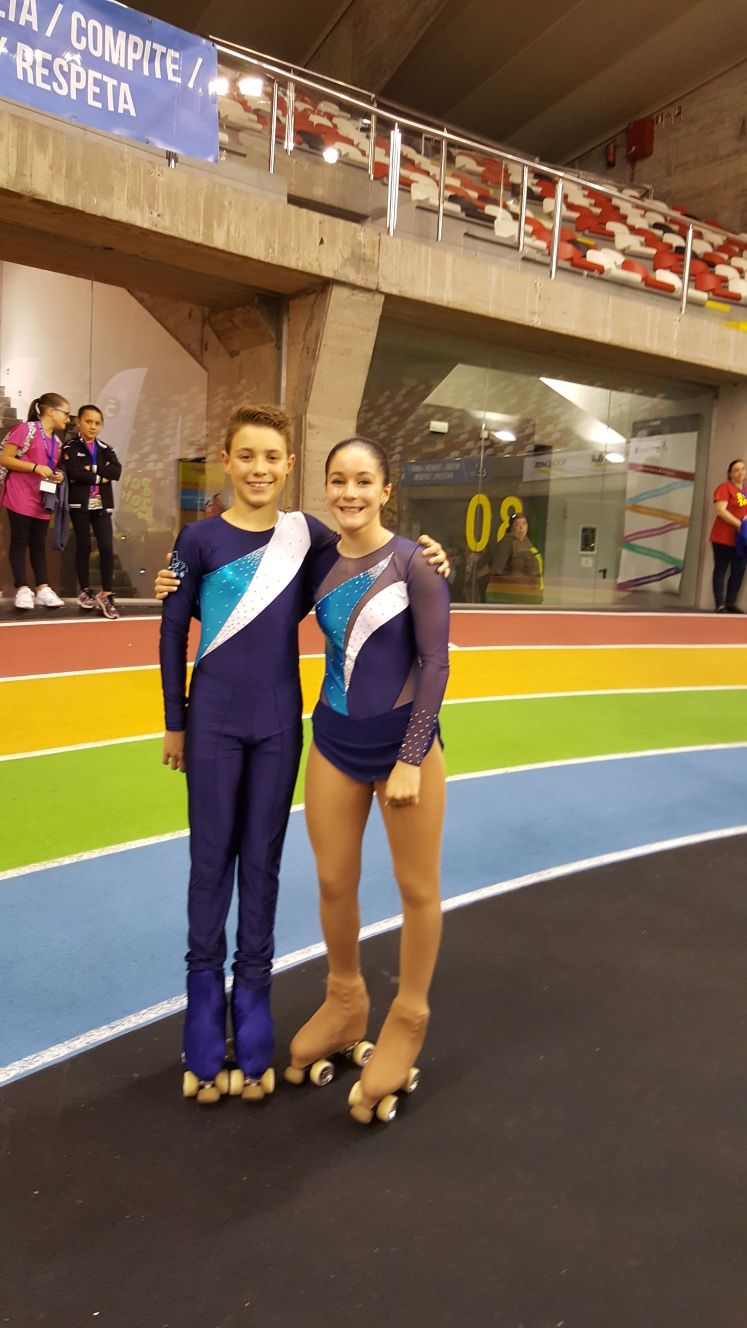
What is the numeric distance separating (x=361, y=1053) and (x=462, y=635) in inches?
293

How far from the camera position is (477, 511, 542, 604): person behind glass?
1358cm

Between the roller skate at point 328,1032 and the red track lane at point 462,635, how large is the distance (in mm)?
4856

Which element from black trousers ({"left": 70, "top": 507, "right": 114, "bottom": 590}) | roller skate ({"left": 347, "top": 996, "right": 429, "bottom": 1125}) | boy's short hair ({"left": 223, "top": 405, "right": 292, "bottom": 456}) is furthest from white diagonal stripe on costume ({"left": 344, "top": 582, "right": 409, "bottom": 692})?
black trousers ({"left": 70, "top": 507, "right": 114, "bottom": 590})

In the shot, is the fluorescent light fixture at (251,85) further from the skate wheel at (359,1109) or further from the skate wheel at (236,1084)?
the skate wheel at (359,1109)

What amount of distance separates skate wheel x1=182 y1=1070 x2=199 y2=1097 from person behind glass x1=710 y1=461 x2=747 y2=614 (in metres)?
11.8

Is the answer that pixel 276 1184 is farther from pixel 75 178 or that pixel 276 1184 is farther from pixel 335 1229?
pixel 75 178

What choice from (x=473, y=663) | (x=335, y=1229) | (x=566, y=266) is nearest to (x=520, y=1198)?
(x=335, y=1229)

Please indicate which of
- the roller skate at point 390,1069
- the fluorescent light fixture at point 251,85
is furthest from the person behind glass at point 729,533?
the roller skate at point 390,1069

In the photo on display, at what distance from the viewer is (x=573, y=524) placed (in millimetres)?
14523

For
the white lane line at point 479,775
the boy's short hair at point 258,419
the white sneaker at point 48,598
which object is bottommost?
the white lane line at point 479,775

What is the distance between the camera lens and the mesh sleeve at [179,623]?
2.56 m

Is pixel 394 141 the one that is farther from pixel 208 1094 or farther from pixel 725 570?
pixel 208 1094

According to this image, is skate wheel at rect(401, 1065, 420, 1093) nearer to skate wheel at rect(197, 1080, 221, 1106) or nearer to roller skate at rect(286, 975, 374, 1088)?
roller skate at rect(286, 975, 374, 1088)

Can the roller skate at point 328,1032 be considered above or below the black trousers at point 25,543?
below
